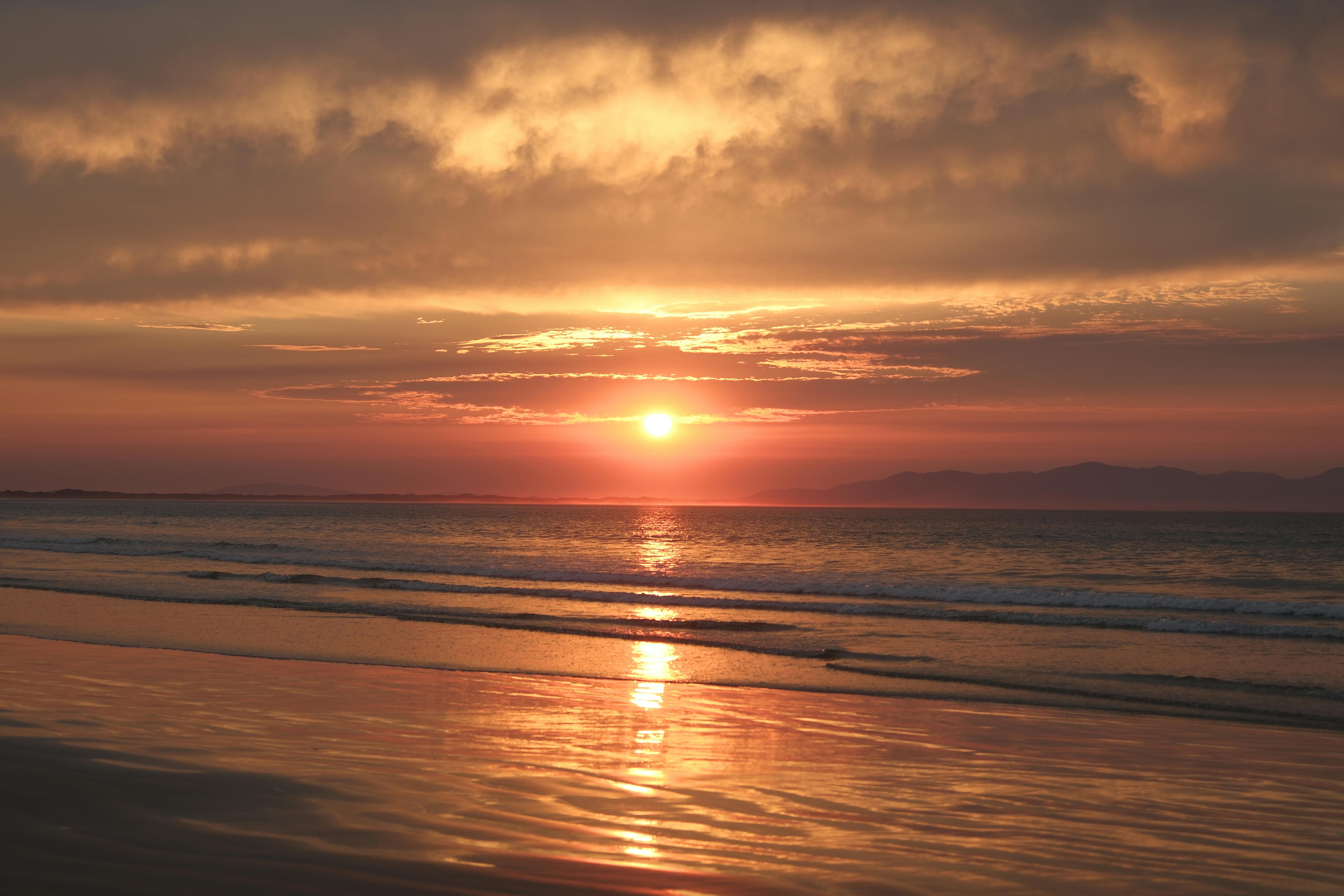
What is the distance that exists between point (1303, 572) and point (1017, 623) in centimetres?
3167

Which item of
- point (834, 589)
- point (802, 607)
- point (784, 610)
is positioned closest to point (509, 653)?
point (784, 610)

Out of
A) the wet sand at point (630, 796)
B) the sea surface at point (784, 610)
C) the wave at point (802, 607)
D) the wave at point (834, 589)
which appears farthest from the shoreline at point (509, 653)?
the wave at point (834, 589)

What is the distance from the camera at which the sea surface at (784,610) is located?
16.4 m

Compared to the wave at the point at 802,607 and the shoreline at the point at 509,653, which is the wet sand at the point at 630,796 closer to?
the shoreline at the point at 509,653

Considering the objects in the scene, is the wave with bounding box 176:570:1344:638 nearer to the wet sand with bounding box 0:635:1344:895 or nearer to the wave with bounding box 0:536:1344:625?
the wave with bounding box 0:536:1344:625

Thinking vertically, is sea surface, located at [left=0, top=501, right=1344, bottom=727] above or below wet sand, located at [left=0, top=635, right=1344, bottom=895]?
below

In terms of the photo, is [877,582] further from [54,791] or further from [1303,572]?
[54,791]

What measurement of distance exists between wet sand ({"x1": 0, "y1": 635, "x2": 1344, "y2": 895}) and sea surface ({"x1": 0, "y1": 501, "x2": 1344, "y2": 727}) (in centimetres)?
278

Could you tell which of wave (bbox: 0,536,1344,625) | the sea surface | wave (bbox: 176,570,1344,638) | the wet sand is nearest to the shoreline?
the sea surface

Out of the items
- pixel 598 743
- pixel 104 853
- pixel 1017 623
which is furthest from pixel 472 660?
pixel 1017 623

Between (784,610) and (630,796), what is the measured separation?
65.4 feet

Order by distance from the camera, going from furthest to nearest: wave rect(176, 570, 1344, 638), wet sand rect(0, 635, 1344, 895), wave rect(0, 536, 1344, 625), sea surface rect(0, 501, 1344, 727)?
wave rect(0, 536, 1344, 625), wave rect(176, 570, 1344, 638), sea surface rect(0, 501, 1344, 727), wet sand rect(0, 635, 1344, 895)

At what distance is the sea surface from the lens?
16438mm

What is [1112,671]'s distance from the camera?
1723cm
